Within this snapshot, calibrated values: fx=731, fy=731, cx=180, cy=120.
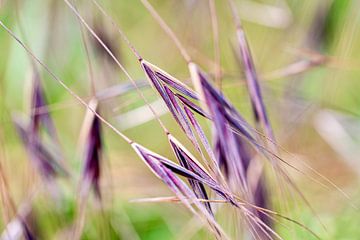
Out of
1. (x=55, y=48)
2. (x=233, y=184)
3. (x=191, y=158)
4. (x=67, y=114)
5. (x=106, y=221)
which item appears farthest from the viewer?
(x=67, y=114)

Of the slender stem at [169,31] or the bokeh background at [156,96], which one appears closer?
the slender stem at [169,31]

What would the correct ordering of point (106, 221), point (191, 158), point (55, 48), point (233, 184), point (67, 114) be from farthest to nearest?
1. point (67, 114)
2. point (55, 48)
3. point (106, 221)
4. point (233, 184)
5. point (191, 158)

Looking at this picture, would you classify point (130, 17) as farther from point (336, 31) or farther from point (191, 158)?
point (191, 158)

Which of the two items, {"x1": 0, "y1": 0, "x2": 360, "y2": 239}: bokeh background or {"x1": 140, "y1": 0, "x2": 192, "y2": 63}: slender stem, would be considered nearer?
{"x1": 140, "y1": 0, "x2": 192, "y2": 63}: slender stem

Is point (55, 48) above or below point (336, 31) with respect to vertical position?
above

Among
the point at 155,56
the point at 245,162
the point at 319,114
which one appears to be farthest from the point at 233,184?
the point at 155,56

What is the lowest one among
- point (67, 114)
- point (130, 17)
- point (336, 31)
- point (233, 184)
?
point (233, 184)

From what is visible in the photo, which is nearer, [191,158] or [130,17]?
[191,158]

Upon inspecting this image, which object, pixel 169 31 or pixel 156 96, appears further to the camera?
pixel 156 96
